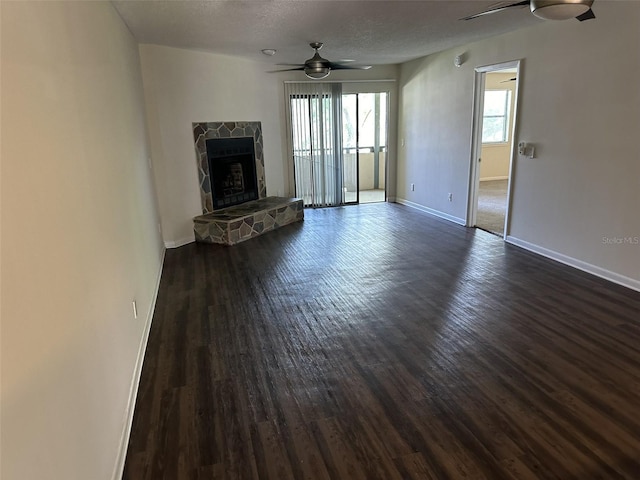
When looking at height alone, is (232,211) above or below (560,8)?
below

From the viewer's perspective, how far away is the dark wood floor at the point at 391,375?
1.90 m

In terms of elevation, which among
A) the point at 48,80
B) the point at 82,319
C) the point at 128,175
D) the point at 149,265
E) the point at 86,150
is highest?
the point at 48,80

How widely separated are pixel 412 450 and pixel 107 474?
1.31 metres

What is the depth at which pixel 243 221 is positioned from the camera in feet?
18.1

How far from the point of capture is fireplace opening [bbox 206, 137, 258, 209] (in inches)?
230

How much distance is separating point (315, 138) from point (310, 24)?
3355 mm

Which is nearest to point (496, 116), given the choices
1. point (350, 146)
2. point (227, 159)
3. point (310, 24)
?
point (350, 146)

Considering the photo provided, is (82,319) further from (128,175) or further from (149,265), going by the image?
(149,265)

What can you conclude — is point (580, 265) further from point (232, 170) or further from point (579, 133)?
point (232, 170)

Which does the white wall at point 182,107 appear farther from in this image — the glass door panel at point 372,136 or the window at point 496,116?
the window at point 496,116

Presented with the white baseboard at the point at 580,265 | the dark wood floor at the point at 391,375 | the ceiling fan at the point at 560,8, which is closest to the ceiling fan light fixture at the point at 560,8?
the ceiling fan at the point at 560,8

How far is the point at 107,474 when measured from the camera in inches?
66.1

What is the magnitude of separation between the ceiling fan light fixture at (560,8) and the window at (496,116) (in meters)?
7.71

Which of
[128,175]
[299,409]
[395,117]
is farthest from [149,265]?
[395,117]
